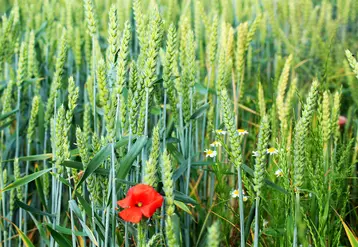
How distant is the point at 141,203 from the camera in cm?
112

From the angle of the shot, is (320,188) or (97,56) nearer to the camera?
(320,188)

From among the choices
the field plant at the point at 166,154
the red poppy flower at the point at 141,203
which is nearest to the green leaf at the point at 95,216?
the field plant at the point at 166,154

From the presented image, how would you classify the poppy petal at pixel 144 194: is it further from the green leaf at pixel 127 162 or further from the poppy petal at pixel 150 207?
the green leaf at pixel 127 162

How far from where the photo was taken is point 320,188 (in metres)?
1.22

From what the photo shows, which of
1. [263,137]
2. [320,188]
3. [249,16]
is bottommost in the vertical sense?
[320,188]

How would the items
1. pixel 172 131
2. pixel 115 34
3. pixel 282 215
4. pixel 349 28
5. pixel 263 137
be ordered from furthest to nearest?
pixel 349 28, pixel 172 131, pixel 282 215, pixel 115 34, pixel 263 137

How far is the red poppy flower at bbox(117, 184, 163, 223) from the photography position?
1.10 metres

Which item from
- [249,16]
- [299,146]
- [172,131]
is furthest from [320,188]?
[249,16]

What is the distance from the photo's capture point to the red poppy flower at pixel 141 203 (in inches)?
43.4

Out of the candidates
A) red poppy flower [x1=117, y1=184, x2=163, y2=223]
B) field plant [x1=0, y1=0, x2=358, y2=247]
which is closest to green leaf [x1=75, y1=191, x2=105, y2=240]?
field plant [x1=0, y1=0, x2=358, y2=247]

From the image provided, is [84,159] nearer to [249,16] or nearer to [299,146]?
[299,146]

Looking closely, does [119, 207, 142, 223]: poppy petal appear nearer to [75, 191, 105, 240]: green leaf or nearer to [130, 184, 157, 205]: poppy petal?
[130, 184, 157, 205]: poppy petal

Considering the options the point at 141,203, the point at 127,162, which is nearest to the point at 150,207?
the point at 141,203

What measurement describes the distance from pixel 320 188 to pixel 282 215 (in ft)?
0.55
